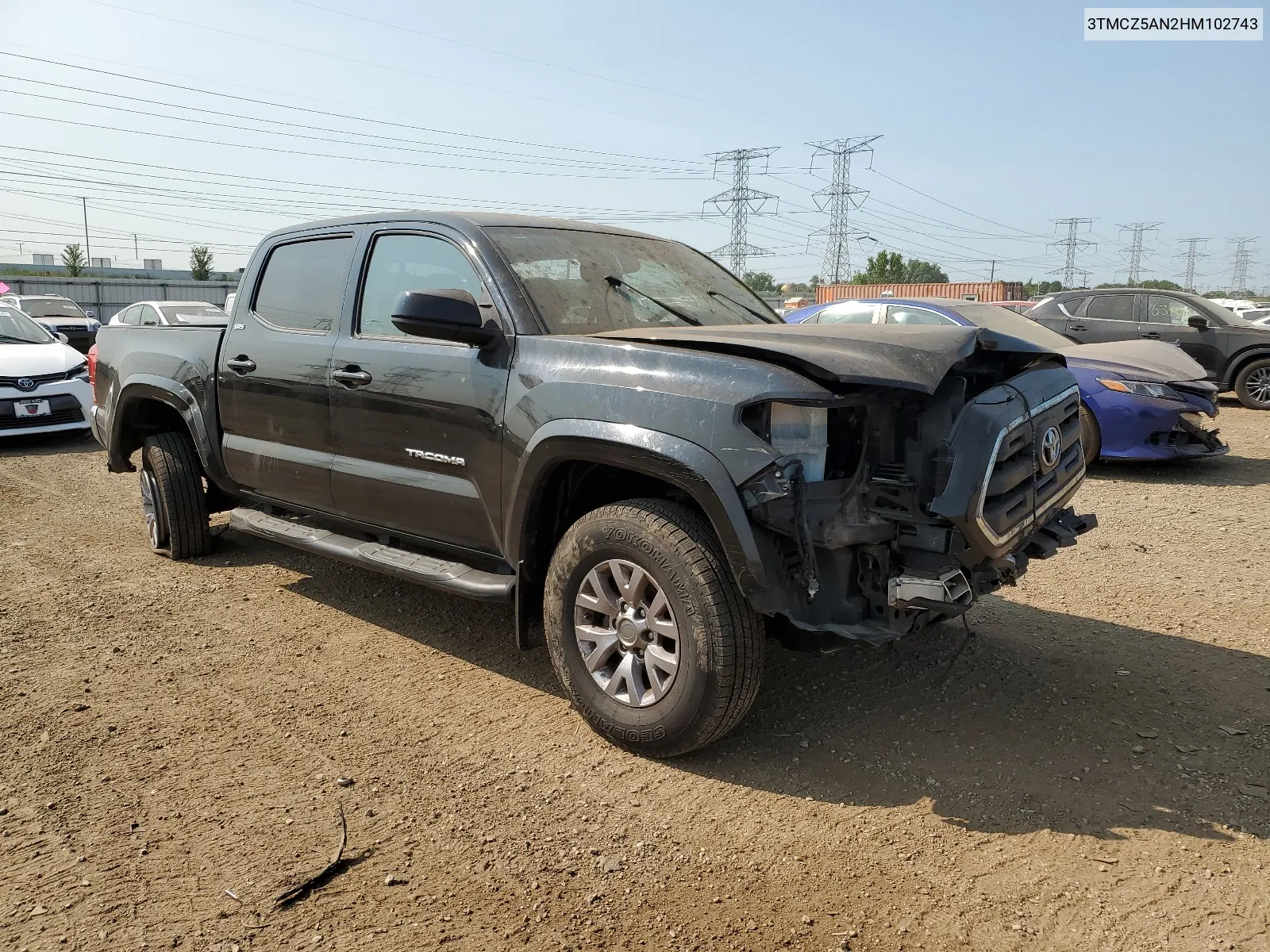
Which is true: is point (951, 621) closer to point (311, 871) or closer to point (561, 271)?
point (561, 271)

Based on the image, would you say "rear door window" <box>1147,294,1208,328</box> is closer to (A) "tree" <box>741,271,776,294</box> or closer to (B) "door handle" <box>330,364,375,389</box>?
(B) "door handle" <box>330,364,375,389</box>

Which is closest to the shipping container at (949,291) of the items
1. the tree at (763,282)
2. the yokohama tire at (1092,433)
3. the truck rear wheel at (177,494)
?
the tree at (763,282)

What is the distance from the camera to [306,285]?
4.84 metres

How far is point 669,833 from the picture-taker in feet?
9.77

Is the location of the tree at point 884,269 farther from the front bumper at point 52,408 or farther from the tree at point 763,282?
the front bumper at point 52,408

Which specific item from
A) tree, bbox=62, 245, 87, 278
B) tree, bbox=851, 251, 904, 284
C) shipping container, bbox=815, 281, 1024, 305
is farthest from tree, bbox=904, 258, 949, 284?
tree, bbox=62, 245, 87, 278

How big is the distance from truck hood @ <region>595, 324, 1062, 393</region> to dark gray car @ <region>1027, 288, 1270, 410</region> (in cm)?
1083

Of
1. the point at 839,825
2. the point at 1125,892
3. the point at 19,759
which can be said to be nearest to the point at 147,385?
the point at 19,759

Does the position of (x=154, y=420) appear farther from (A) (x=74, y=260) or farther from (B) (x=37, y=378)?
(A) (x=74, y=260)

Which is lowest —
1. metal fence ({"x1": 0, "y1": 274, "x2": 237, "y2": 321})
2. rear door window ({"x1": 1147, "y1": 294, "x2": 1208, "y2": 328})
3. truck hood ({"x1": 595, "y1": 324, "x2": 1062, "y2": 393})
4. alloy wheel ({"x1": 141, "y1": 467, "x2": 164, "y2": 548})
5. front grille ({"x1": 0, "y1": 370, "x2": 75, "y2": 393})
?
alloy wheel ({"x1": 141, "y1": 467, "x2": 164, "y2": 548})

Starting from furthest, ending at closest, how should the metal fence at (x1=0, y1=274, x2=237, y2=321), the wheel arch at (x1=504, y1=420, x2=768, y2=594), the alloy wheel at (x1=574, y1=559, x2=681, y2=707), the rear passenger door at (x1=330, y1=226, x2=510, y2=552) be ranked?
the metal fence at (x1=0, y1=274, x2=237, y2=321)
the rear passenger door at (x1=330, y1=226, x2=510, y2=552)
the alloy wheel at (x1=574, y1=559, x2=681, y2=707)
the wheel arch at (x1=504, y1=420, x2=768, y2=594)

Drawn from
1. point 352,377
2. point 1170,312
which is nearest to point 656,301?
point 352,377

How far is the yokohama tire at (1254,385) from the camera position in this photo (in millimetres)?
13094

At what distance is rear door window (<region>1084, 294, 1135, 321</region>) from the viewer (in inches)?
522
